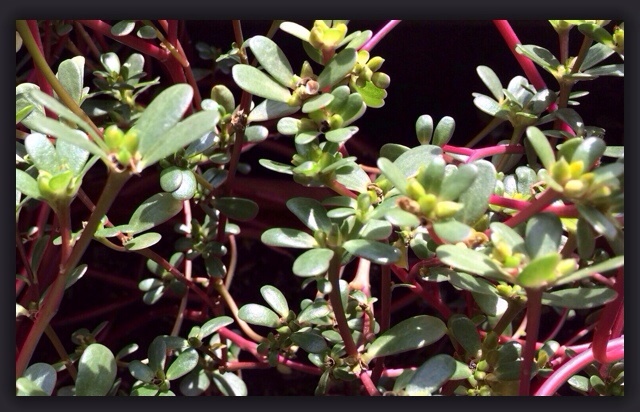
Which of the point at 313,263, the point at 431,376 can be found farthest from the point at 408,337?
the point at 313,263

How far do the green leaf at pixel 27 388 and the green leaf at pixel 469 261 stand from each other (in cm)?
40

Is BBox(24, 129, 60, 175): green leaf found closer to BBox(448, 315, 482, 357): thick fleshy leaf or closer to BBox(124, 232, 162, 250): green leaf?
BBox(124, 232, 162, 250): green leaf

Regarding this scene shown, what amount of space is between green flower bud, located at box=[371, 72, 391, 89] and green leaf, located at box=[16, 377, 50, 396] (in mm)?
469

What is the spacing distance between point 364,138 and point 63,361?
66 centimetres

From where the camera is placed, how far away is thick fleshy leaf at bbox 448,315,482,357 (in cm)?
71

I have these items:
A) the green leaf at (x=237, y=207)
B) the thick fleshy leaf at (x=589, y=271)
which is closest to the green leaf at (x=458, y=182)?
the thick fleshy leaf at (x=589, y=271)

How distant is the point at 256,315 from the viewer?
2.47 ft

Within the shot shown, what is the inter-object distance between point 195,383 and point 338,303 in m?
0.26

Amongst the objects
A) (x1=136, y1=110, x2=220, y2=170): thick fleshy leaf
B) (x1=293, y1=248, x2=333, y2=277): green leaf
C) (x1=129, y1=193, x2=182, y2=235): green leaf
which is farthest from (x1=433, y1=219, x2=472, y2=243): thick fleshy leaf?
(x1=129, y1=193, x2=182, y2=235): green leaf

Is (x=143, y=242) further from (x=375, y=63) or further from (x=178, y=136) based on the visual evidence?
(x=375, y=63)

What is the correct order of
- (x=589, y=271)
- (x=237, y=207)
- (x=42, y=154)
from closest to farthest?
(x=589, y=271) → (x=42, y=154) → (x=237, y=207)

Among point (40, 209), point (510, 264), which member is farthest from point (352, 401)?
point (40, 209)

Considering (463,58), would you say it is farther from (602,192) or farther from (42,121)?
(42,121)

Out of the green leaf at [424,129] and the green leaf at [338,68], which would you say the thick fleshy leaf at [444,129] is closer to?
the green leaf at [424,129]
